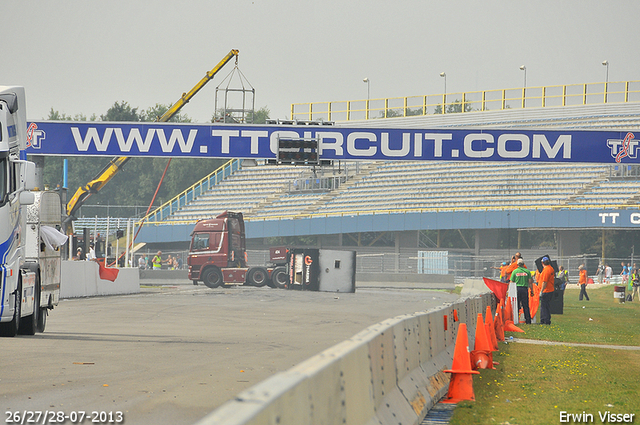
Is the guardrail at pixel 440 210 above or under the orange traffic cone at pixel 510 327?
above

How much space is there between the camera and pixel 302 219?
59.3 m

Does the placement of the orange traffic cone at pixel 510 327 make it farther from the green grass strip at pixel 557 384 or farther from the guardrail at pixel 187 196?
the guardrail at pixel 187 196

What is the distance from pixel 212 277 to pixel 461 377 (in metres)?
33.0

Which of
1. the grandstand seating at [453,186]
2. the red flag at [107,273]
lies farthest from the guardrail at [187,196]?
the red flag at [107,273]

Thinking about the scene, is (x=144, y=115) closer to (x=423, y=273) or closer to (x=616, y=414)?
(x=423, y=273)

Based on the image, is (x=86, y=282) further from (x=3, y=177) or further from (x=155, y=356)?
(x=155, y=356)

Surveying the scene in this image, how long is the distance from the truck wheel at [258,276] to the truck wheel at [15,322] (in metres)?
27.3

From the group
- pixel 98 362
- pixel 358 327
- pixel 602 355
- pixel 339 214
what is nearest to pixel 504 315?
pixel 358 327

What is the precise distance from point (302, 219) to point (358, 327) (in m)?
42.2

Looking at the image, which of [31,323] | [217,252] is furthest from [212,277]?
[31,323]

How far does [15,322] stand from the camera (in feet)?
41.3

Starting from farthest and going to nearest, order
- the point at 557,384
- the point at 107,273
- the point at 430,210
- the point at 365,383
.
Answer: the point at 430,210 → the point at 107,273 → the point at 557,384 → the point at 365,383

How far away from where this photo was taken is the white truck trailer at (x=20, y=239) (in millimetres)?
11641

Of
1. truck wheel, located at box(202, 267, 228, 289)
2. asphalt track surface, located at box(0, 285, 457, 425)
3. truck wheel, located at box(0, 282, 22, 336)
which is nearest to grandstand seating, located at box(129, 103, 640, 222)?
truck wheel, located at box(202, 267, 228, 289)
